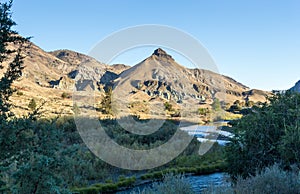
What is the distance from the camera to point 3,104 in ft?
20.4

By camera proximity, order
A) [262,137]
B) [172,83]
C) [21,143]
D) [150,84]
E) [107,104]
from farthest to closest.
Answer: [150,84], [172,83], [107,104], [262,137], [21,143]

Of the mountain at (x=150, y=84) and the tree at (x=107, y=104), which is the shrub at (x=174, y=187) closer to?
the tree at (x=107, y=104)

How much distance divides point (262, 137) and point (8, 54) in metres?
8.14

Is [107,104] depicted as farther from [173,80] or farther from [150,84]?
[150,84]

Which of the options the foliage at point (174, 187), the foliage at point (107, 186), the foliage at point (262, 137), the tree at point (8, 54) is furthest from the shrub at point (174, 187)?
the foliage at point (107, 186)

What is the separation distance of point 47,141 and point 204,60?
14.3 meters

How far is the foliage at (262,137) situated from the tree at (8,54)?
7.32 m

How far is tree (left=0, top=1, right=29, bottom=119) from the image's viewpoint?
6.25 m

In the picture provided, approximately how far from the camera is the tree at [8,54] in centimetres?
625

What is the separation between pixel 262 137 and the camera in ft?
35.5

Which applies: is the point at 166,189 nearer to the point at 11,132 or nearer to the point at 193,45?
the point at 11,132

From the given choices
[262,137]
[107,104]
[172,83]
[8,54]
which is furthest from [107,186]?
[172,83]

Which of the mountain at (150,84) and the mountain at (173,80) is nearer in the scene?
the mountain at (150,84)

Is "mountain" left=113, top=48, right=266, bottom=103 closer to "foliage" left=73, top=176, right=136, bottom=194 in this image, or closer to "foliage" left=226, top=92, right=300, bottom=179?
"foliage" left=73, top=176, right=136, bottom=194
